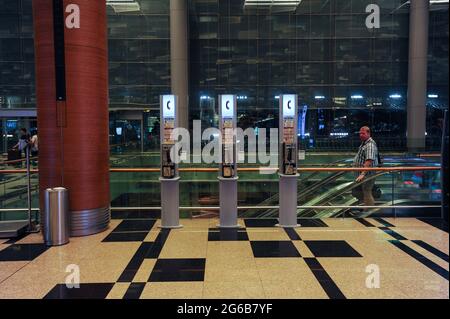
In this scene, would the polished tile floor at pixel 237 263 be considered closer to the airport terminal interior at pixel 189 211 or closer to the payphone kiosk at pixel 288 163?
the airport terminal interior at pixel 189 211

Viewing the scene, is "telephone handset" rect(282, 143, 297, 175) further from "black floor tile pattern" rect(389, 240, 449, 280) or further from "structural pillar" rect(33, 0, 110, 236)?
"structural pillar" rect(33, 0, 110, 236)

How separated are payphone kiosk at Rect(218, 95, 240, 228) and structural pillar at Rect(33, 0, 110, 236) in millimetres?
1855

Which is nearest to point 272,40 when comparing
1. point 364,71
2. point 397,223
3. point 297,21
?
point 297,21

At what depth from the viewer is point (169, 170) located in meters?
6.20

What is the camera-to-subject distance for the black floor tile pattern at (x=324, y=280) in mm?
3575

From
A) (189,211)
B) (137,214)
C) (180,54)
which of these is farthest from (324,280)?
(180,54)

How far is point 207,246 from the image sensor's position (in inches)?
205

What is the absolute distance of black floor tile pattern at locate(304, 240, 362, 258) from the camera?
4793 millimetres

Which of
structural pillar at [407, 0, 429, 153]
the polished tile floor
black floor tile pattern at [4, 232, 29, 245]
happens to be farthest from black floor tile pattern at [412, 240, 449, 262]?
structural pillar at [407, 0, 429, 153]

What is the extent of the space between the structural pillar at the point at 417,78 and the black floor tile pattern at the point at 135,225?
15042mm

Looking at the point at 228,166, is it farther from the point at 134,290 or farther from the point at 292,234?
the point at 134,290

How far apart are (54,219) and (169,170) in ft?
5.89

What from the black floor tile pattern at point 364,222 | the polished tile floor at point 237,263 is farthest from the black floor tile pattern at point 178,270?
the black floor tile pattern at point 364,222

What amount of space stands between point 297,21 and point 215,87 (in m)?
5.10
